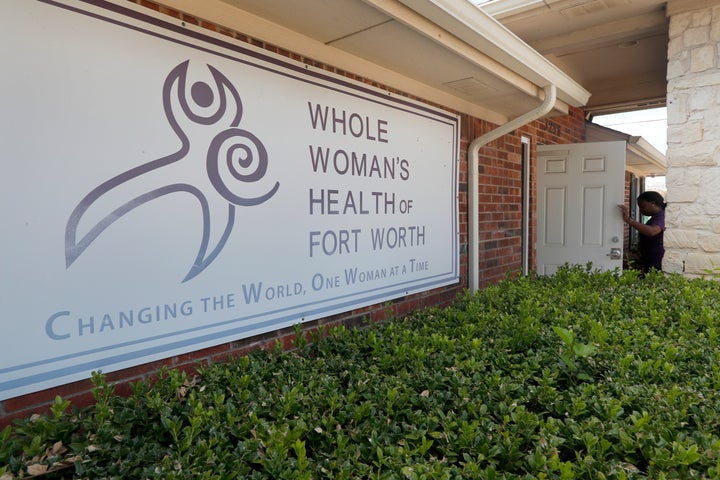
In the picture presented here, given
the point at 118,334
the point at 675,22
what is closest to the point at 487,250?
the point at 675,22

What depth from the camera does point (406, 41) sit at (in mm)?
2693

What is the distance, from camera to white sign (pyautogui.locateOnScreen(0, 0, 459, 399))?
1.62m

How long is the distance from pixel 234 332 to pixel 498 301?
6.16 ft

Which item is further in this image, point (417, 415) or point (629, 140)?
point (629, 140)

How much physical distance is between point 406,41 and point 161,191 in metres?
1.62

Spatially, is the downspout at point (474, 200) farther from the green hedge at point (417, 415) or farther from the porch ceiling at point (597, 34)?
the green hedge at point (417, 415)

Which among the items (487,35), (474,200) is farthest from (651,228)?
(487,35)

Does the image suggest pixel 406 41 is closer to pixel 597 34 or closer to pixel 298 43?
pixel 298 43

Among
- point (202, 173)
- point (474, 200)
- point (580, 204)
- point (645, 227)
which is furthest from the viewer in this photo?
point (580, 204)

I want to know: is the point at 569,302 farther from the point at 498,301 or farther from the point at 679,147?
the point at 679,147

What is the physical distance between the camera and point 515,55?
3125 millimetres

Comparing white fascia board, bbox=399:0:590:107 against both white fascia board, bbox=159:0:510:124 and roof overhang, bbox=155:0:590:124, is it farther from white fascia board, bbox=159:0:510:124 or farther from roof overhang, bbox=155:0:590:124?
white fascia board, bbox=159:0:510:124

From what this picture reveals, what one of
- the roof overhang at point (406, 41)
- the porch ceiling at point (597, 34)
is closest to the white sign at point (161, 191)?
the roof overhang at point (406, 41)

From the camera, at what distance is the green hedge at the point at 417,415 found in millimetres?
1373
